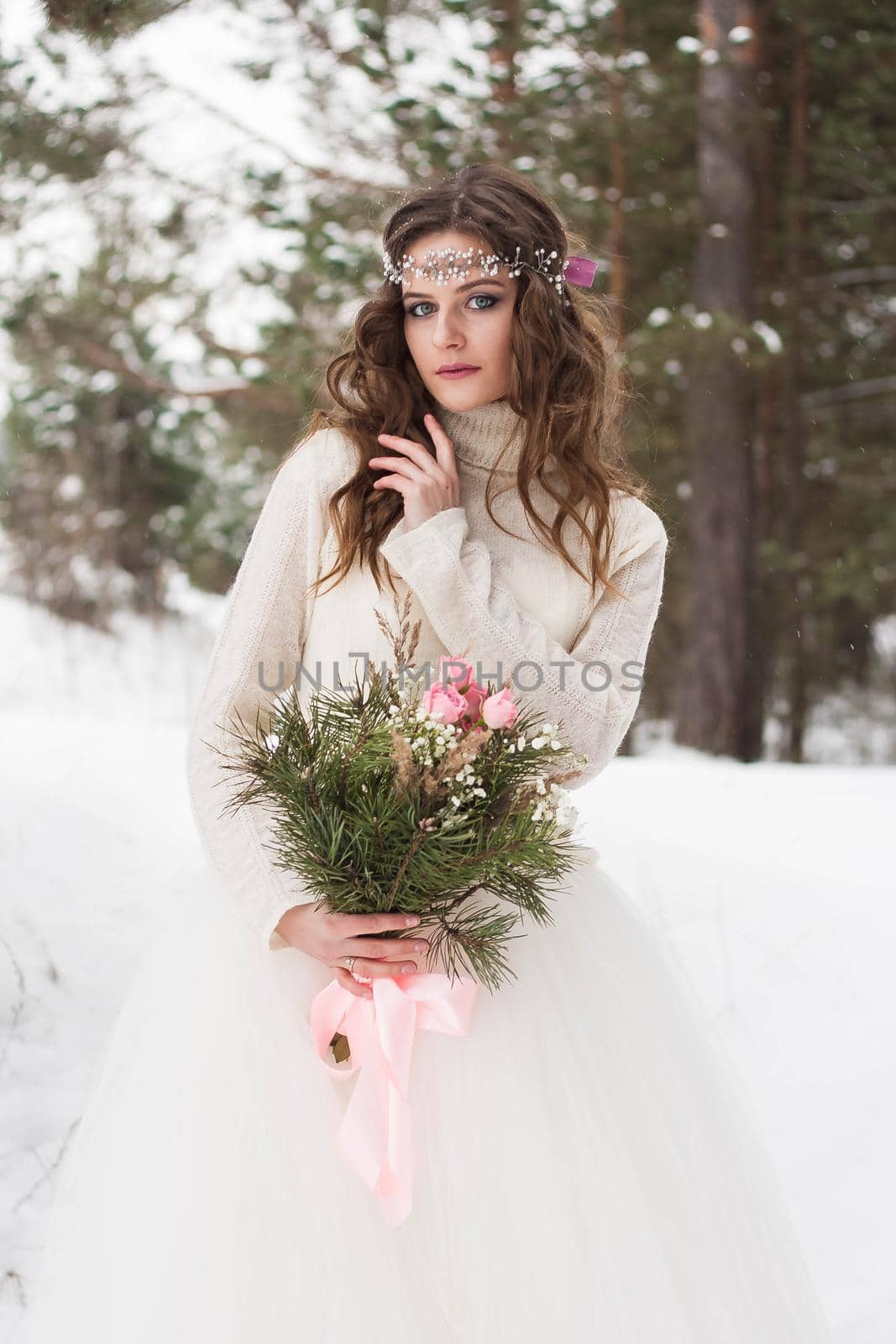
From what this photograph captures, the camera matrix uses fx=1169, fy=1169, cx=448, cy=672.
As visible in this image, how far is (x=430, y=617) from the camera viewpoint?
1.96m

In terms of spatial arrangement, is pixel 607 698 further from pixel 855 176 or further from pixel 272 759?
pixel 855 176

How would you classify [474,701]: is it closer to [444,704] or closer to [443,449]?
[444,704]

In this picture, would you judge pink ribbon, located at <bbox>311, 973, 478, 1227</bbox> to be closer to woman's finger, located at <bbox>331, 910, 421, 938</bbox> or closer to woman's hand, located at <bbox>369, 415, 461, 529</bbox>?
woman's finger, located at <bbox>331, 910, 421, 938</bbox>

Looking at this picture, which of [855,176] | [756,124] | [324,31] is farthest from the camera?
[855,176]

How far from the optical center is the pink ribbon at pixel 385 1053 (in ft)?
5.14

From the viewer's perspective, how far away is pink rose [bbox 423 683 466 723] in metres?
1.39

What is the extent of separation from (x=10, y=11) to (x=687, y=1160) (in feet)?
13.4

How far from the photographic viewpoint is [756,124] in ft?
24.8

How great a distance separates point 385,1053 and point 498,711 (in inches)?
20.5

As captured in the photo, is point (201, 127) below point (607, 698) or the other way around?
the other way around

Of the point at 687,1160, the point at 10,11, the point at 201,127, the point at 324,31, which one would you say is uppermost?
the point at 324,31

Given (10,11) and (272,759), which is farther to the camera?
(10,11)

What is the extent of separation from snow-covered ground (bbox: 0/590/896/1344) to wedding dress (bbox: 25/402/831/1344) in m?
0.39

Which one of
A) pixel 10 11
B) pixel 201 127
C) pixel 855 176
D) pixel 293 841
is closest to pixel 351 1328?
pixel 293 841
